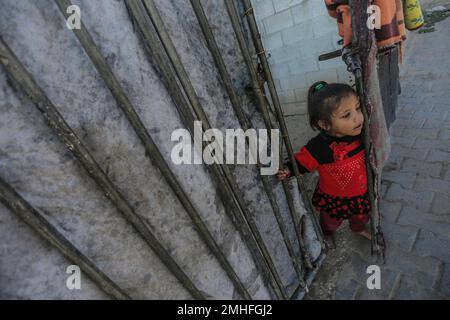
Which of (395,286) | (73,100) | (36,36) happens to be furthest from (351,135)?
(36,36)

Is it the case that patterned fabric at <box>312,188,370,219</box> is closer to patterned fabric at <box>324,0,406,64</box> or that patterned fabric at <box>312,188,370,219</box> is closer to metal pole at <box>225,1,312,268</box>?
metal pole at <box>225,1,312,268</box>

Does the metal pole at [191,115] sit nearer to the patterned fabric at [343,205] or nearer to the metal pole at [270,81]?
the metal pole at [270,81]

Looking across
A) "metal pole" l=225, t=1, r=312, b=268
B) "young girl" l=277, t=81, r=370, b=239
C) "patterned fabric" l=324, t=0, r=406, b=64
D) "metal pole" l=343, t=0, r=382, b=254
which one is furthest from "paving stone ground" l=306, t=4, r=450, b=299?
"patterned fabric" l=324, t=0, r=406, b=64

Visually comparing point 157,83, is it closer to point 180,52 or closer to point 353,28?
point 180,52

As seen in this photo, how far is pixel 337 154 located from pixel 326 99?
391 millimetres

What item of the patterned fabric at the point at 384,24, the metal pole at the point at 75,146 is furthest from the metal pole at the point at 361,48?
the metal pole at the point at 75,146

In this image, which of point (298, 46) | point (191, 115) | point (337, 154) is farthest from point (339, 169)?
point (298, 46)

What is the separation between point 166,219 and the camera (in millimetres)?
1169

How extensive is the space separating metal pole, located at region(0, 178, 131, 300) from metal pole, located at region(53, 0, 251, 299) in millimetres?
409

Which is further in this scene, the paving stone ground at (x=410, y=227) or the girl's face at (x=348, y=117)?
the paving stone ground at (x=410, y=227)

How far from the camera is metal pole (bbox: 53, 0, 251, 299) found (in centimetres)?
82

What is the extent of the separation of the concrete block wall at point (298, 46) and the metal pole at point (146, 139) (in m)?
3.05

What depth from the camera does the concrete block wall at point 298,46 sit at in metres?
3.79

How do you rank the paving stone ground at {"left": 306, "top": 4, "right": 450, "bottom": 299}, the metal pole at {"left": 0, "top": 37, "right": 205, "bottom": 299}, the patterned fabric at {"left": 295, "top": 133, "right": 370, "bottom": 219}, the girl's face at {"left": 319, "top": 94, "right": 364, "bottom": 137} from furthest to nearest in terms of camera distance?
the paving stone ground at {"left": 306, "top": 4, "right": 450, "bottom": 299} → the patterned fabric at {"left": 295, "top": 133, "right": 370, "bottom": 219} → the girl's face at {"left": 319, "top": 94, "right": 364, "bottom": 137} → the metal pole at {"left": 0, "top": 37, "right": 205, "bottom": 299}
